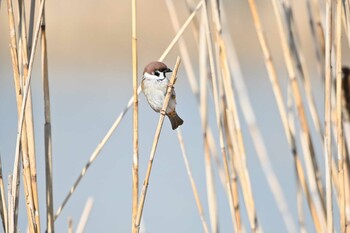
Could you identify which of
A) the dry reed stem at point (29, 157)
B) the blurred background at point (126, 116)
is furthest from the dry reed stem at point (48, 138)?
the blurred background at point (126, 116)

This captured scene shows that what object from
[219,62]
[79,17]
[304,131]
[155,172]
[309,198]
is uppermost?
[219,62]

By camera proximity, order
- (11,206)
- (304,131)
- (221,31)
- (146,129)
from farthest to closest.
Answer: (146,129) < (304,131) < (221,31) < (11,206)

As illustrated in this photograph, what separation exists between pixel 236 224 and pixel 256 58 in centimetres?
621

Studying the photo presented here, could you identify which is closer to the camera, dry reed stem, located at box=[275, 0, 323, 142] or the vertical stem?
the vertical stem

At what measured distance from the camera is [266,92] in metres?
8.03

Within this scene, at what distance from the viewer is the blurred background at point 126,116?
18.7 ft

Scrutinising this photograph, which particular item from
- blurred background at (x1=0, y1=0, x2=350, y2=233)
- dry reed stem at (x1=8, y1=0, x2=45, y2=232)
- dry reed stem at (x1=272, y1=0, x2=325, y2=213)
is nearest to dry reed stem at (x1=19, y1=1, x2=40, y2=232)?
dry reed stem at (x1=8, y1=0, x2=45, y2=232)

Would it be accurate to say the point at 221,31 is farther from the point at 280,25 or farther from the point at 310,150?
the point at 310,150

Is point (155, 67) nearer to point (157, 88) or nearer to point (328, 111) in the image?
point (157, 88)

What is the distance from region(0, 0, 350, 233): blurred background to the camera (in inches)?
224

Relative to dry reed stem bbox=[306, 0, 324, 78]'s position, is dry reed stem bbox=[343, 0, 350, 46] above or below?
above

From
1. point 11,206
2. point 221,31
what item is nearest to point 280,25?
point 221,31

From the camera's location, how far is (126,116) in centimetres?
700

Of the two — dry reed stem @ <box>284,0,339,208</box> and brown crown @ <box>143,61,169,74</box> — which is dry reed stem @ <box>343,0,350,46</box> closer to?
dry reed stem @ <box>284,0,339,208</box>
